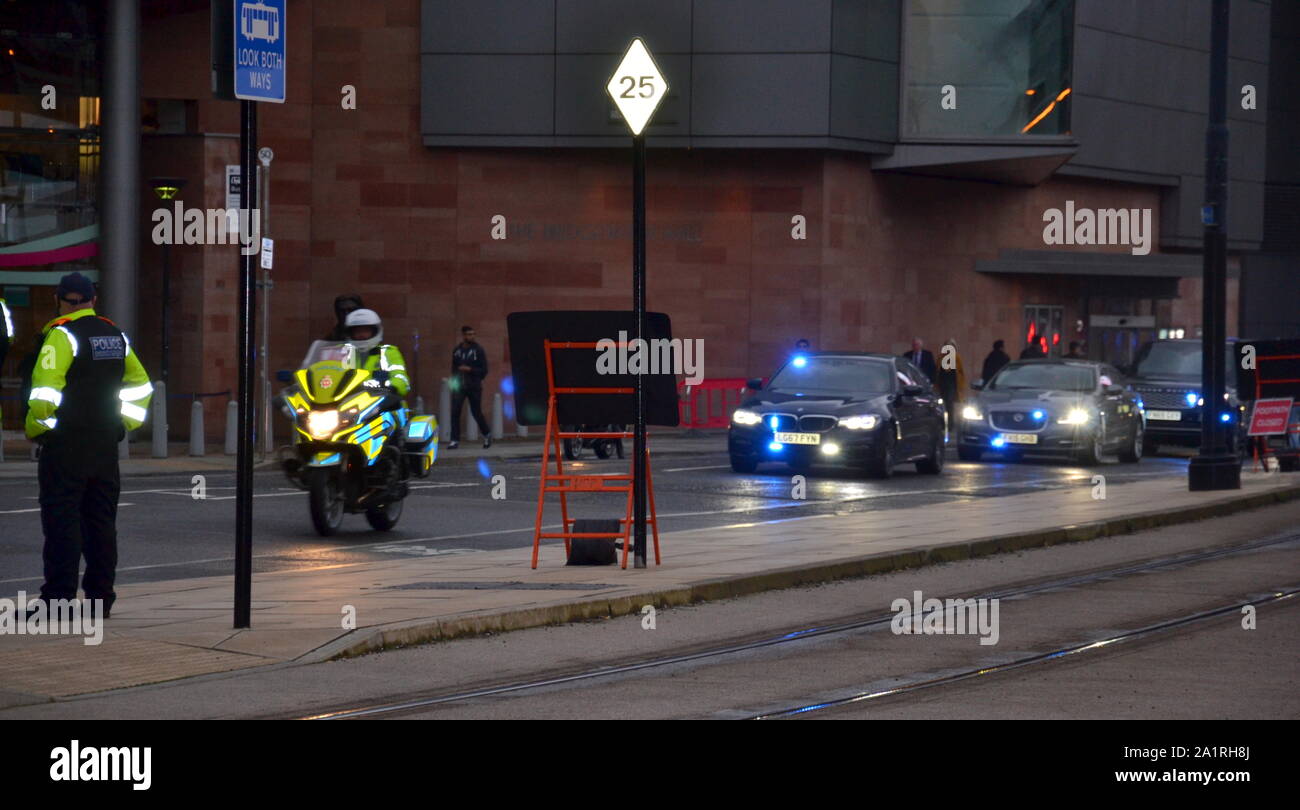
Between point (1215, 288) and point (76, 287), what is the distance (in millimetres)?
15041

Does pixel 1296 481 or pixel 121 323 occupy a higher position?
pixel 121 323

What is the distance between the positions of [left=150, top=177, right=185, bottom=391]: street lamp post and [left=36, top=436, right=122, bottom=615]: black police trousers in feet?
55.3

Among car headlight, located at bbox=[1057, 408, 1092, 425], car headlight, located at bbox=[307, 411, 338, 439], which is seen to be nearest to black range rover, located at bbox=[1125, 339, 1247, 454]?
car headlight, located at bbox=[1057, 408, 1092, 425]

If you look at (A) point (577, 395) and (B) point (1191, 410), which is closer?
(A) point (577, 395)

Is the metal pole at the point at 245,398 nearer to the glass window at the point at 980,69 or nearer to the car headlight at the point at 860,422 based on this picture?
the car headlight at the point at 860,422

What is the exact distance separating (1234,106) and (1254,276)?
13302 mm

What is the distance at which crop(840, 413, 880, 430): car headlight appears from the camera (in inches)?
902

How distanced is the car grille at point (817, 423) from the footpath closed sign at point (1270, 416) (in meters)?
5.68

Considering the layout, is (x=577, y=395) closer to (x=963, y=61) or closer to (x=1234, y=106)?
(x=963, y=61)

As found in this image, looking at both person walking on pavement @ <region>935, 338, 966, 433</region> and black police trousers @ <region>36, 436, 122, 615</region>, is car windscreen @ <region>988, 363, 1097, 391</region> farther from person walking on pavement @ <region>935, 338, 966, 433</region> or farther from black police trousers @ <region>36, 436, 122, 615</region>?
black police trousers @ <region>36, 436, 122, 615</region>

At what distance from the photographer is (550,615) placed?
10977 millimetres

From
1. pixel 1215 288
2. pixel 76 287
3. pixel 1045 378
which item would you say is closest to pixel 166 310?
pixel 1045 378

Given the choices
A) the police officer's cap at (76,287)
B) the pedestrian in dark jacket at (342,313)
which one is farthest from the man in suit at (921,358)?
the police officer's cap at (76,287)
